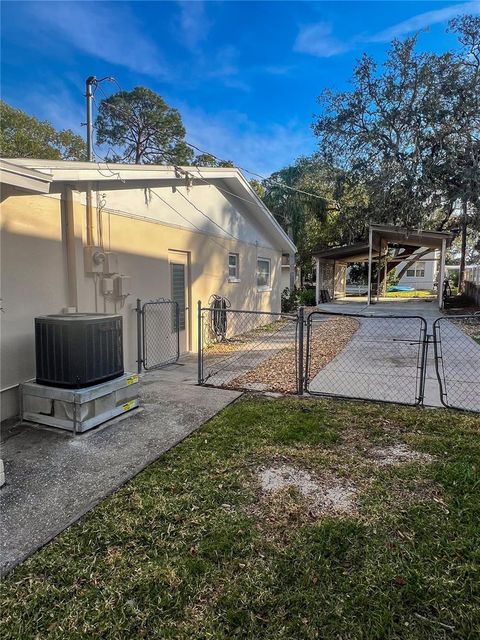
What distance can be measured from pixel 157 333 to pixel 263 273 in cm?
706

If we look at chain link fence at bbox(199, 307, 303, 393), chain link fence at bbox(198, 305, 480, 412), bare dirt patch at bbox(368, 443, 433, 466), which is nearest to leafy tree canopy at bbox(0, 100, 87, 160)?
chain link fence at bbox(199, 307, 303, 393)

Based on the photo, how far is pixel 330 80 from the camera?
17.8 meters

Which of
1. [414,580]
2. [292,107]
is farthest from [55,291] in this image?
[292,107]

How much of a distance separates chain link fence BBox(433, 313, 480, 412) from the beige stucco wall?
4.59 m

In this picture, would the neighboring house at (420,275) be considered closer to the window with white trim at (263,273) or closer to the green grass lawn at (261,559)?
the window with white trim at (263,273)

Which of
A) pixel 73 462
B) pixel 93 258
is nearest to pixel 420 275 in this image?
pixel 93 258

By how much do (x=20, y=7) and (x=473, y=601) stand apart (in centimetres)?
728

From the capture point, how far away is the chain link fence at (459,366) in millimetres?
4917

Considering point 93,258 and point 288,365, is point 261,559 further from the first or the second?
point 288,365

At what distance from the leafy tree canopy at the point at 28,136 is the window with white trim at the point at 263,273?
12.8m

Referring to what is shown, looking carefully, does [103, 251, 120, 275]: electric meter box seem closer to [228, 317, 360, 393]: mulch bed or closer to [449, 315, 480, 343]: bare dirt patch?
[228, 317, 360, 393]: mulch bed

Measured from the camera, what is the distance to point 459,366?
6.75m

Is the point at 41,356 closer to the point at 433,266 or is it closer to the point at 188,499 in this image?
the point at 188,499

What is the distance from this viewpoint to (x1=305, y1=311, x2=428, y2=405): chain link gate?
529 cm
